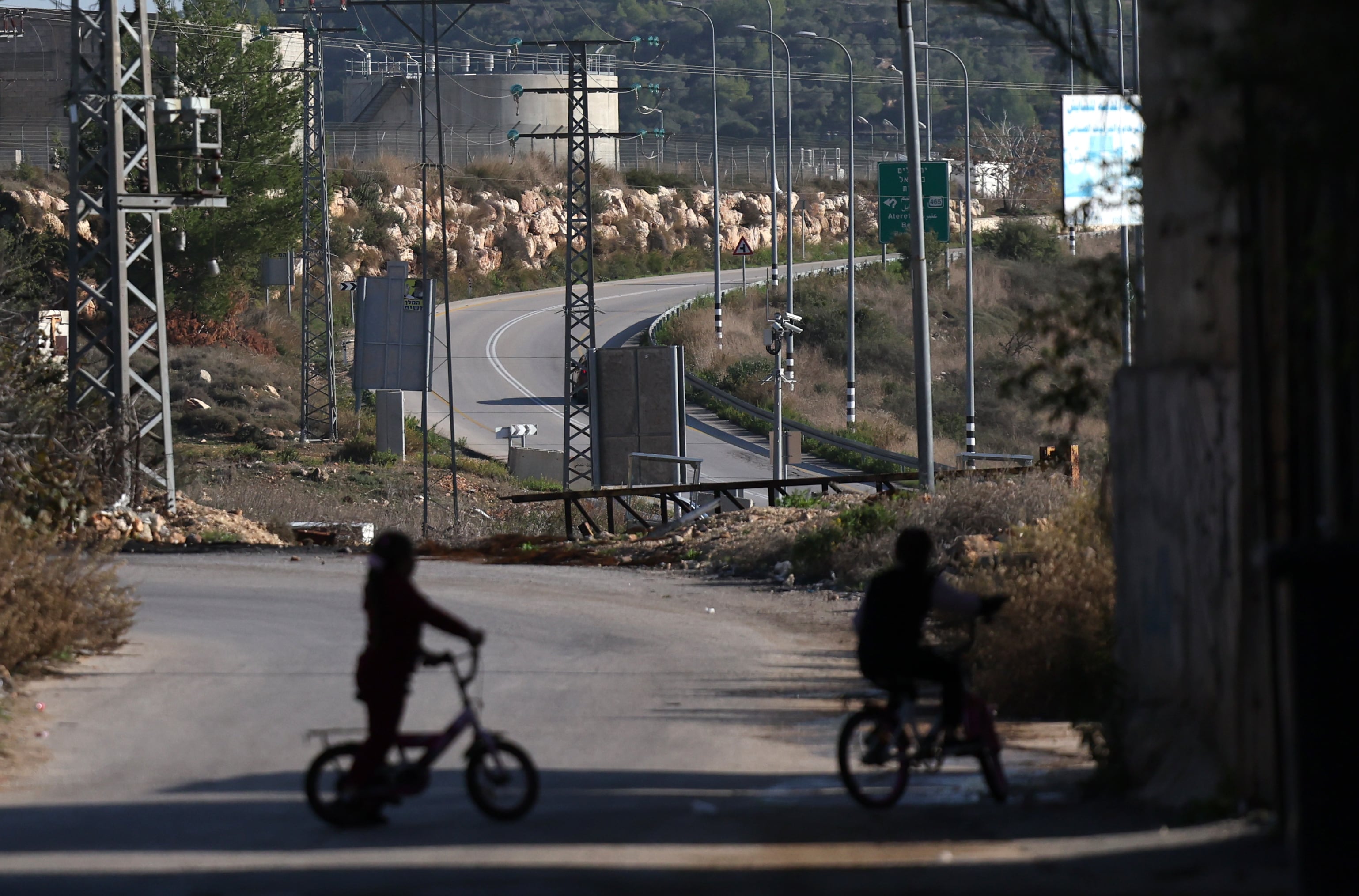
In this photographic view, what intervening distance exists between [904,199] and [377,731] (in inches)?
1552

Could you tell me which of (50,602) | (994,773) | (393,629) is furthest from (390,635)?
(50,602)

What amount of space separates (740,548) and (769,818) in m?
13.2

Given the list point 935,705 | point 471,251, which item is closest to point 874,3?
point 471,251

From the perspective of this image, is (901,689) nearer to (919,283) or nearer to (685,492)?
(919,283)

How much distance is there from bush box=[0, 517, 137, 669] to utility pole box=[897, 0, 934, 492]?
37.1 ft

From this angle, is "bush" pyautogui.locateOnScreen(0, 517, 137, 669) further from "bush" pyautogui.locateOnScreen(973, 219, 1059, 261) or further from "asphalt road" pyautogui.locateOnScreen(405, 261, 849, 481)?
"bush" pyautogui.locateOnScreen(973, 219, 1059, 261)

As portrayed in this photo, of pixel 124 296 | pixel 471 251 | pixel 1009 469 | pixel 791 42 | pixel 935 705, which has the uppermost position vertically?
pixel 791 42

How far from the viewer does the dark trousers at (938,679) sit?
7699 millimetres

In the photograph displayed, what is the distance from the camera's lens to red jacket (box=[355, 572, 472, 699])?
7.08m

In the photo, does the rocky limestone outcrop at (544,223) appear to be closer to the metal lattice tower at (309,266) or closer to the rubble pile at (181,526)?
the metal lattice tower at (309,266)

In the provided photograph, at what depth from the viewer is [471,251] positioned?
83188 millimetres

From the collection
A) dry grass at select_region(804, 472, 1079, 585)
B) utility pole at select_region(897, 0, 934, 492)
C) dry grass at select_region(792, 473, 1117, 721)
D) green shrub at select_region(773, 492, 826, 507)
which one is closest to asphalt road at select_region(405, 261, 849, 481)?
green shrub at select_region(773, 492, 826, 507)

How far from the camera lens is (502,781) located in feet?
24.7

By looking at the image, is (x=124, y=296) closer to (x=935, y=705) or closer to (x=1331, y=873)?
(x=935, y=705)
